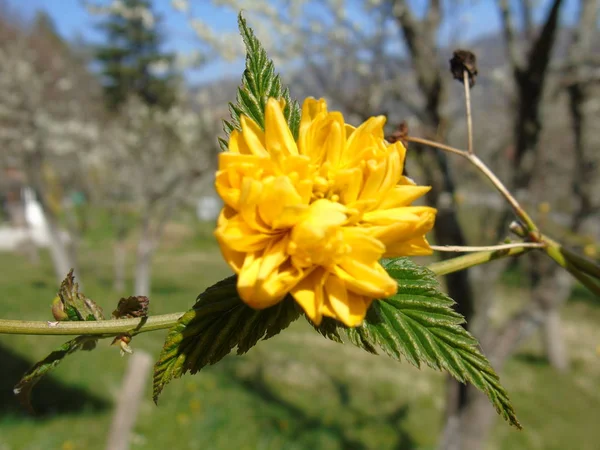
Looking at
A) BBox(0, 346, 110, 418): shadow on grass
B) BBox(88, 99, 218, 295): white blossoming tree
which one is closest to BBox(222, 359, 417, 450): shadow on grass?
BBox(0, 346, 110, 418): shadow on grass

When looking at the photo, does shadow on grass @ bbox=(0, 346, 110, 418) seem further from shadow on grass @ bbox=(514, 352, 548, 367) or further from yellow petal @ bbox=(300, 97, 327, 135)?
shadow on grass @ bbox=(514, 352, 548, 367)

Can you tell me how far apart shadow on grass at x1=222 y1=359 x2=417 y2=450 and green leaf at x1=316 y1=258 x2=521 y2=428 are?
4961 mm

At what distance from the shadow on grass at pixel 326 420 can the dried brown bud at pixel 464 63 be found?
483cm

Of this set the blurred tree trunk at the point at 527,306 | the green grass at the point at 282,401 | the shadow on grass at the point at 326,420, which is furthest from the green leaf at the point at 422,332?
the shadow on grass at the point at 326,420

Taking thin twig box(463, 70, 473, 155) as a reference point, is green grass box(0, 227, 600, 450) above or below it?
below

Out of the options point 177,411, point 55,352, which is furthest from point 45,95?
point 55,352

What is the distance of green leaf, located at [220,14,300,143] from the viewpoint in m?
0.70

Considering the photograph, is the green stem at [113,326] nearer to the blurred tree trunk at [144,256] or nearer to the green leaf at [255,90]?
the green leaf at [255,90]

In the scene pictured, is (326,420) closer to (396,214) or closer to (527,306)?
(527,306)

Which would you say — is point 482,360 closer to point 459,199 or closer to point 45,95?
point 459,199

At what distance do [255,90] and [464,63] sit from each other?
539mm

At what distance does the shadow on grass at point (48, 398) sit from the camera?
Answer: 5129mm

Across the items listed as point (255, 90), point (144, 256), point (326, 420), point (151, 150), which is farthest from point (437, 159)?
point (151, 150)

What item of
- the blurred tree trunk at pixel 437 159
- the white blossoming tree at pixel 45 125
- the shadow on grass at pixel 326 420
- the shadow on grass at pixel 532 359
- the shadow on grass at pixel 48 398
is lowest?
the shadow on grass at pixel 532 359
